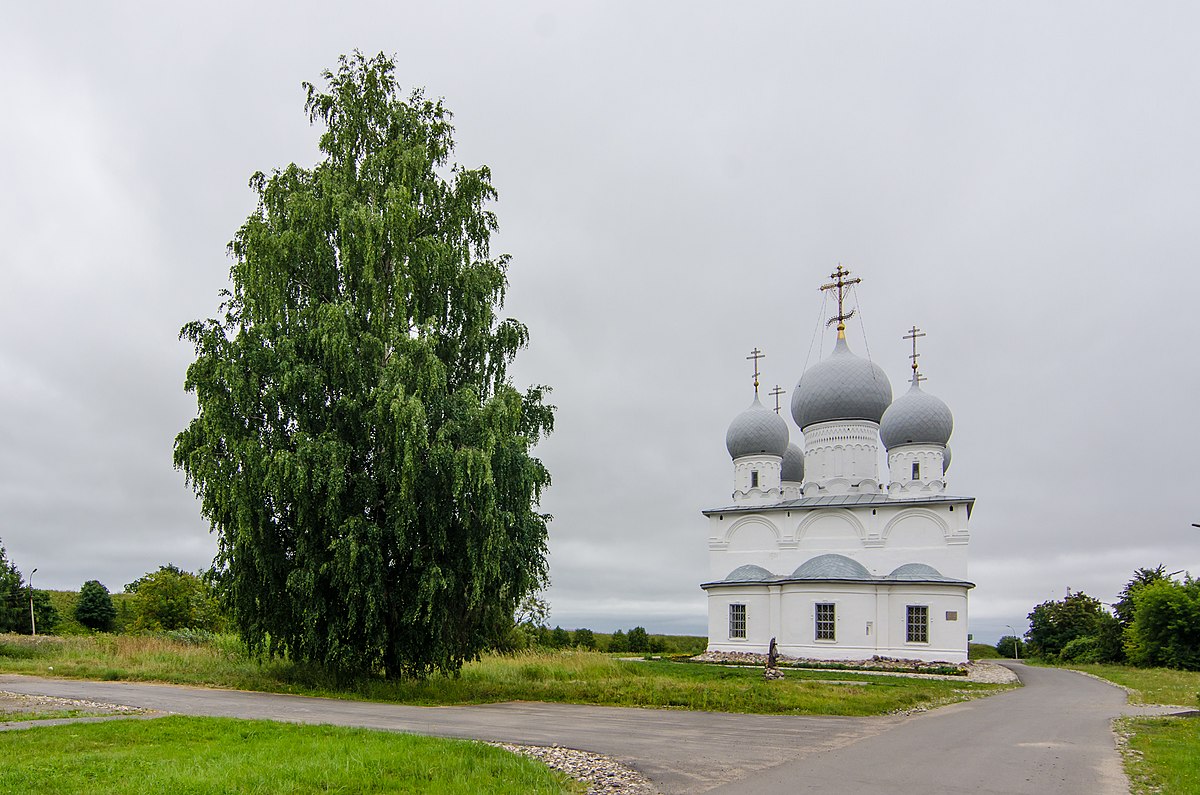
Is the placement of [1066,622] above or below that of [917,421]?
below

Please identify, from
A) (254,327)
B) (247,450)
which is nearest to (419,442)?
(247,450)

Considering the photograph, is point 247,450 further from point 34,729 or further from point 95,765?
point 95,765

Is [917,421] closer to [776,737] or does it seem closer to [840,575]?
[840,575]

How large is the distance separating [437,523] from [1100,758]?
1155 cm

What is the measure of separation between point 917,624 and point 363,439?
26.2m

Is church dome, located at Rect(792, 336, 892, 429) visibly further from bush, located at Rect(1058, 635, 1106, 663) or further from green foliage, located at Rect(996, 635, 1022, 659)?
green foliage, located at Rect(996, 635, 1022, 659)

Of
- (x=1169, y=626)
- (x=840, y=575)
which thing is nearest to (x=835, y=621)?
(x=840, y=575)

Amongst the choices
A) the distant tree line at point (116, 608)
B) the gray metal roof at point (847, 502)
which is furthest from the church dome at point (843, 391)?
the distant tree line at point (116, 608)

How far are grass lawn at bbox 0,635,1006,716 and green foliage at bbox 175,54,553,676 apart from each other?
0.75 m

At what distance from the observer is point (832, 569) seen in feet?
121

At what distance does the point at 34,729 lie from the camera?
10820mm

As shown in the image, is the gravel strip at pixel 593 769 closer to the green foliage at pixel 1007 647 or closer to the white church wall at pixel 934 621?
the white church wall at pixel 934 621

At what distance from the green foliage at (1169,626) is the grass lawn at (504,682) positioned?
16.5m

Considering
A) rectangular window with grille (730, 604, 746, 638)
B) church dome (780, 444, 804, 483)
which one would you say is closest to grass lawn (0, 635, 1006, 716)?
rectangular window with grille (730, 604, 746, 638)
